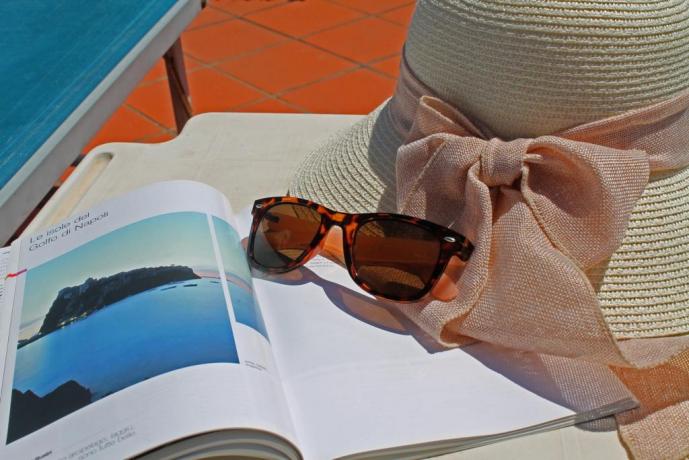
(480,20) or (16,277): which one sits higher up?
(480,20)

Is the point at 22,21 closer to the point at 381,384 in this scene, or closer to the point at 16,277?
the point at 16,277

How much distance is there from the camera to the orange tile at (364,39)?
260 centimetres

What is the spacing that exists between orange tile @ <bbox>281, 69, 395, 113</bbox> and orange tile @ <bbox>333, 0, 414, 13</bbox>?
0.54 meters

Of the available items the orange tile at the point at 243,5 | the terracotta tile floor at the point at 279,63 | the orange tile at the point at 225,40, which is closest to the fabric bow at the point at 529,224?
the terracotta tile floor at the point at 279,63

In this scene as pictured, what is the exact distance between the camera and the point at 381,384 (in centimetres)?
64

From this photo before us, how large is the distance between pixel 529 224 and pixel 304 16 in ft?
7.97

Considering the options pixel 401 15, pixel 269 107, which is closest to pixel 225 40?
pixel 269 107

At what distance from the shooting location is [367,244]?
0.74m

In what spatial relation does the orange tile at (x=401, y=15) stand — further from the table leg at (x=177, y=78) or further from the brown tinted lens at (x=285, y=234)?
the brown tinted lens at (x=285, y=234)

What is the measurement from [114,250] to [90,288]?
2.1 inches

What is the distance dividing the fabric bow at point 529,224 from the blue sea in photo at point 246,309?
0.15 metres

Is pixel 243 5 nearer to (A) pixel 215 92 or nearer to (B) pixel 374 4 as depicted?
(B) pixel 374 4

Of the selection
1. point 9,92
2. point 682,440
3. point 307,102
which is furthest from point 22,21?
point 682,440

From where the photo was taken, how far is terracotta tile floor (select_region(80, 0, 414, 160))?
2.31 m
